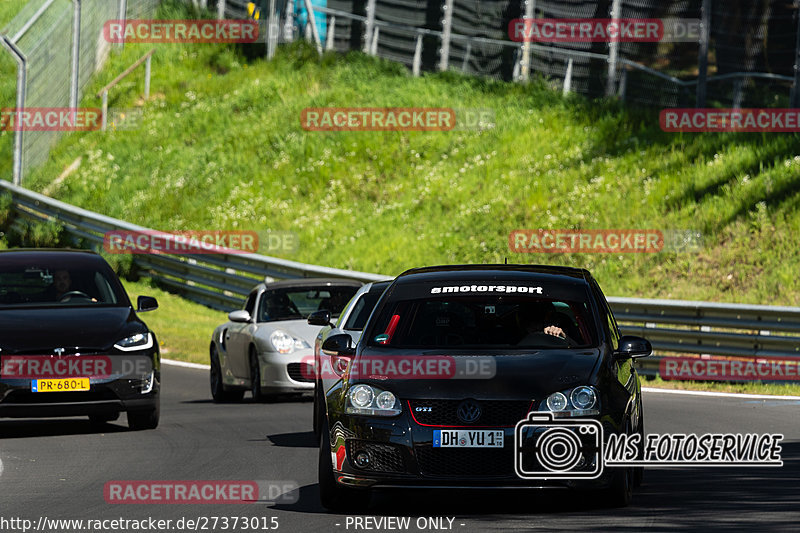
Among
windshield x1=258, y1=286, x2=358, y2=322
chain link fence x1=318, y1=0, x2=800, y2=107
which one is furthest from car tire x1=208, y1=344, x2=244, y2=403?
chain link fence x1=318, y1=0, x2=800, y2=107

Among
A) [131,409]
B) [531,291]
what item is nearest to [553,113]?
[131,409]

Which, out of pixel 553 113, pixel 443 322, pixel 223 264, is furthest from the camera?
pixel 553 113

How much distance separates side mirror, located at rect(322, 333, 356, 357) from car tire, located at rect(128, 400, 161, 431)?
4783 millimetres

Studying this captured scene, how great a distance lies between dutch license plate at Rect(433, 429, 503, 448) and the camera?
8344mm

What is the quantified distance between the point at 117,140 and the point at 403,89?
711 cm

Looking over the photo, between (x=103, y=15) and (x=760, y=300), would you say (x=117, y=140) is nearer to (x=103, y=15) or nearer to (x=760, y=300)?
(x=103, y=15)

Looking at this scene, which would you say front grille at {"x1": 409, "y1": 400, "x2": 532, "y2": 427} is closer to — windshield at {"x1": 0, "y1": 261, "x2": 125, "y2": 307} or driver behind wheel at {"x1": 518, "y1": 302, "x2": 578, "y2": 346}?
driver behind wheel at {"x1": 518, "y1": 302, "x2": 578, "y2": 346}

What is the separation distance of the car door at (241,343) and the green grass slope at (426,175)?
356 inches

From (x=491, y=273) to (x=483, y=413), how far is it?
5.55 ft

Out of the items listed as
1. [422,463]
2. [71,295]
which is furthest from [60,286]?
[422,463]

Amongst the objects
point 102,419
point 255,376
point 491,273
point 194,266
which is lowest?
point 194,266

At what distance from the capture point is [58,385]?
42.7 ft

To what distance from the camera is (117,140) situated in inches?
1422

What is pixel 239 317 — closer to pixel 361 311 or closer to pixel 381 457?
pixel 361 311
